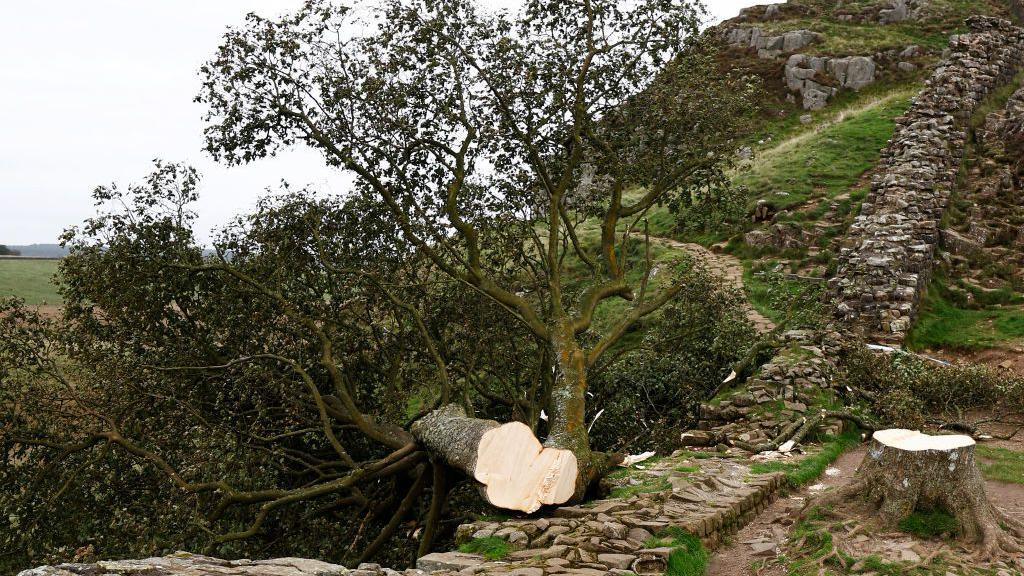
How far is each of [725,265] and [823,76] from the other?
22.5 meters

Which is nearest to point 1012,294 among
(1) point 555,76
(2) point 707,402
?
(2) point 707,402

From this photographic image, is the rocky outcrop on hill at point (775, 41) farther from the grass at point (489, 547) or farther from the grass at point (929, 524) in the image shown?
the grass at point (489, 547)

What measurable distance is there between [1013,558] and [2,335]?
506 inches

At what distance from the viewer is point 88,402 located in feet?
34.4

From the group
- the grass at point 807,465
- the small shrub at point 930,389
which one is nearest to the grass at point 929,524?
the grass at point 807,465

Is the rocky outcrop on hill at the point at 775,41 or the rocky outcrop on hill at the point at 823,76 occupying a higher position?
the rocky outcrop on hill at the point at 775,41

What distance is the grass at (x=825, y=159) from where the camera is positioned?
1039 inches

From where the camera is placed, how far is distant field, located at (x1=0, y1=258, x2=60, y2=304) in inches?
1210

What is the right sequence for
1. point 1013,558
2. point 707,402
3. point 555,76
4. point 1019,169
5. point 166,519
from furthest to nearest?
point 1019,169
point 707,402
point 555,76
point 166,519
point 1013,558

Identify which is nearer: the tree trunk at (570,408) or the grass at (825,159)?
the tree trunk at (570,408)

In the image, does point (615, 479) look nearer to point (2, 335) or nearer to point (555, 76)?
point (555, 76)

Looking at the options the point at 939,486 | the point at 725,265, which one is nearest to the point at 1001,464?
the point at 939,486

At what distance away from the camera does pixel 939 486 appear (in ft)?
22.2

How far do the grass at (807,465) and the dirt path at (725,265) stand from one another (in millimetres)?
5939
